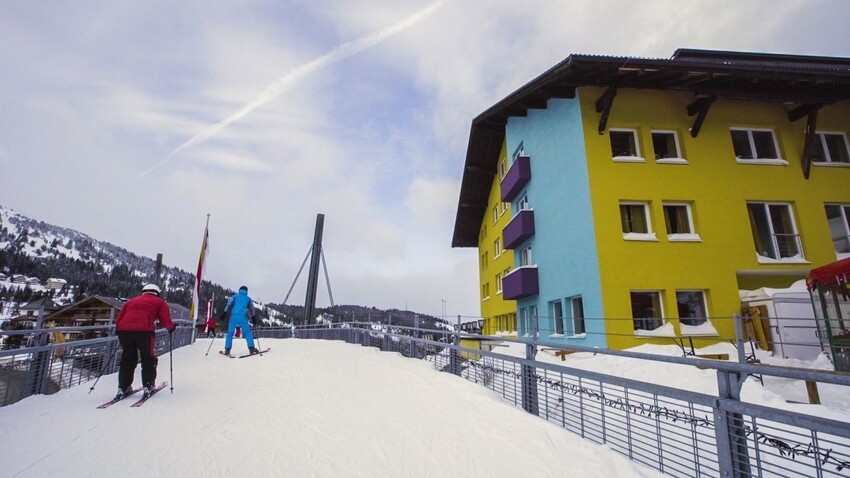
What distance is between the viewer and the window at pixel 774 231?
13734 millimetres

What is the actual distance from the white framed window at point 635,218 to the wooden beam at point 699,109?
3.32 metres

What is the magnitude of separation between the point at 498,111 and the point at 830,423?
1776 centimetres

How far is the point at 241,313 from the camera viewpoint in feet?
37.3

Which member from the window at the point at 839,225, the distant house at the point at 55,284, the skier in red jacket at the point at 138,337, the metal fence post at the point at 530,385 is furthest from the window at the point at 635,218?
the distant house at the point at 55,284

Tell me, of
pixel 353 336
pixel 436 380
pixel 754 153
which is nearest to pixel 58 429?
pixel 436 380

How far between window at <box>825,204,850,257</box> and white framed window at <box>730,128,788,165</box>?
2686 mm

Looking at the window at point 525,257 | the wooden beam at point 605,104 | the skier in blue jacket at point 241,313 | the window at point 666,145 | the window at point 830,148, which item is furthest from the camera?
the window at point 525,257

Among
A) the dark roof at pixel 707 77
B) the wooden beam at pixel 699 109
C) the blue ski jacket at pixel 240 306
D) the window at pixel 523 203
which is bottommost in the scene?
the blue ski jacket at pixel 240 306

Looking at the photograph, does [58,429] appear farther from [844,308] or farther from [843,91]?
[843,91]

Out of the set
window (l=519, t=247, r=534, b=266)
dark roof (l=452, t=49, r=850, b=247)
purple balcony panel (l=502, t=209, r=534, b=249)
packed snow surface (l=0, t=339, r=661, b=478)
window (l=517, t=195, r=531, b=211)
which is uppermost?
dark roof (l=452, t=49, r=850, b=247)

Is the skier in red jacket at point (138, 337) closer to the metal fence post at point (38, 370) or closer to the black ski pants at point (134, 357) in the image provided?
the black ski pants at point (134, 357)

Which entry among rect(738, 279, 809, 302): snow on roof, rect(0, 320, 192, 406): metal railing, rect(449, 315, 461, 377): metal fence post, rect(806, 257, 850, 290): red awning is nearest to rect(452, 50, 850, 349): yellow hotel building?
rect(738, 279, 809, 302): snow on roof

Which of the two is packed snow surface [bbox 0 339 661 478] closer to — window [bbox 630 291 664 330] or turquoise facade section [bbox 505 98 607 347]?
turquoise facade section [bbox 505 98 607 347]

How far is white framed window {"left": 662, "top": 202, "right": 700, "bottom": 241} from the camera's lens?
1348cm
